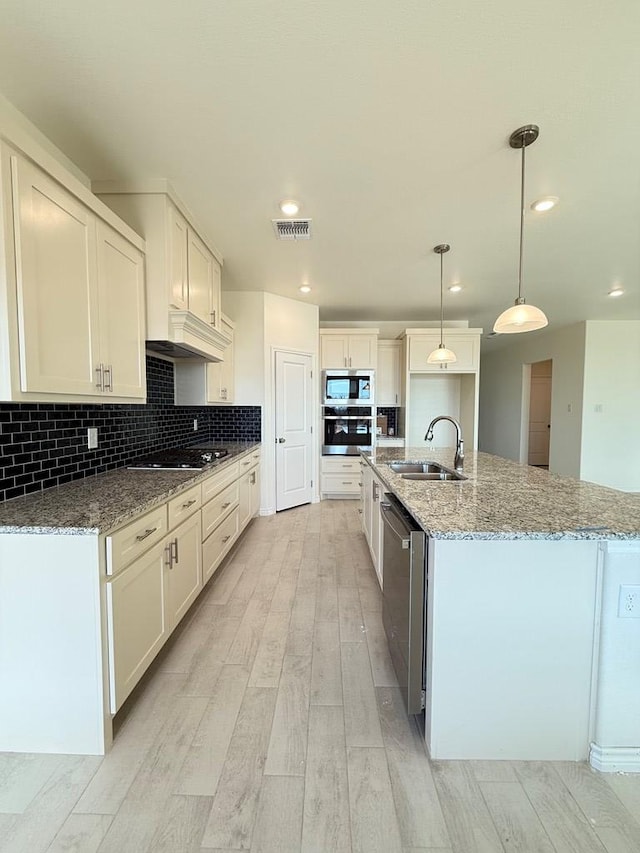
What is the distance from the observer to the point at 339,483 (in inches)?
197

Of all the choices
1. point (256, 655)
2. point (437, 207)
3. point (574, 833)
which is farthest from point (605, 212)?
point (256, 655)

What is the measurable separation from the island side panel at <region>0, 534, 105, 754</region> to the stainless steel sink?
6.32 ft

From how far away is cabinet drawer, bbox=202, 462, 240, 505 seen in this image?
2371 millimetres

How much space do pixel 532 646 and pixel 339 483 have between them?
3747 mm

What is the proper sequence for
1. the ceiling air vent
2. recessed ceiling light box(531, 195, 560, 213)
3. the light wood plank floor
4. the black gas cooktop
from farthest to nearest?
the ceiling air vent
the black gas cooktop
recessed ceiling light box(531, 195, 560, 213)
the light wood plank floor

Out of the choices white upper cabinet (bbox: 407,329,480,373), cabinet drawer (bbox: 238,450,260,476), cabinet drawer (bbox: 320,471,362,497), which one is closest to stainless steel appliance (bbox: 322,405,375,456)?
cabinet drawer (bbox: 320,471,362,497)

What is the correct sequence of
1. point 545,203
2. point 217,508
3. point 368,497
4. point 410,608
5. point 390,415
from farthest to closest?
1. point 390,415
2. point 368,497
3. point 217,508
4. point 545,203
5. point 410,608

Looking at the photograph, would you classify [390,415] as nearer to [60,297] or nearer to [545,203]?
[545,203]

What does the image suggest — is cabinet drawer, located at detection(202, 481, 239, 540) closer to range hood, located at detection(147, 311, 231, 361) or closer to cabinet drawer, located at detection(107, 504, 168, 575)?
cabinet drawer, located at detection(107, 504, 168, 575)

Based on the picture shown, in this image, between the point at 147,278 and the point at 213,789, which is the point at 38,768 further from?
the point at 147,278

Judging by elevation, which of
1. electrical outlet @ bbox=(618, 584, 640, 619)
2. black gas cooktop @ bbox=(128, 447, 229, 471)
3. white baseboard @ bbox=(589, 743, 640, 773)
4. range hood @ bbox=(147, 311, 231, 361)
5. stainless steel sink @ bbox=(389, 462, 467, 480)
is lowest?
white baseboard @ bbox=(589, 743, 640, 773)

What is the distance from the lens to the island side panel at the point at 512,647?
128 centimetres

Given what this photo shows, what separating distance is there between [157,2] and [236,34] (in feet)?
0.84

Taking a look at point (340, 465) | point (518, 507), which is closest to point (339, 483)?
point (340, 465)
